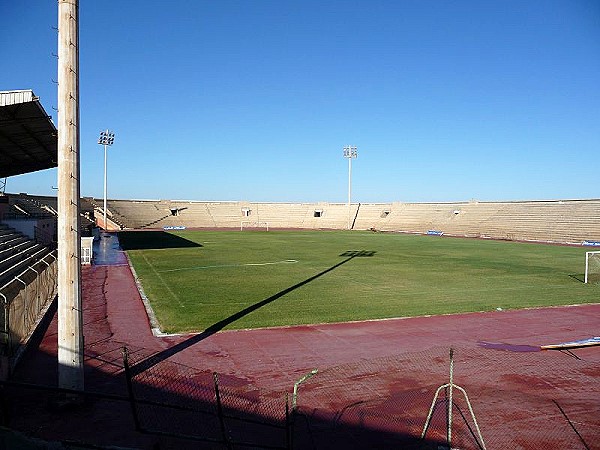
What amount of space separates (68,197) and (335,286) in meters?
15.3

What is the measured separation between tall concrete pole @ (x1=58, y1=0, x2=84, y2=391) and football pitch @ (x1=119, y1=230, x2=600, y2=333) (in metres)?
5.64

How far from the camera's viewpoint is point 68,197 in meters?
8.33

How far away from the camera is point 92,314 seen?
16047 millimetres

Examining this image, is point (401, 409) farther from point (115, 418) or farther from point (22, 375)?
point (22, 375)

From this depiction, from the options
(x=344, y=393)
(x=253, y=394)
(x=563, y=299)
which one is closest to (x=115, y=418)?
(x=253, y=394)

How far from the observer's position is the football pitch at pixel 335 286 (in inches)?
647

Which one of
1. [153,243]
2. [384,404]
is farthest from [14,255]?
[153,243]

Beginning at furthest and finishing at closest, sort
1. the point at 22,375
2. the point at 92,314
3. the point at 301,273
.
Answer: the point at 301,273, the point at 92,314, the point at 22,375

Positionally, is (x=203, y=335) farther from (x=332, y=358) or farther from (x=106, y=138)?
(x=106, y=138)

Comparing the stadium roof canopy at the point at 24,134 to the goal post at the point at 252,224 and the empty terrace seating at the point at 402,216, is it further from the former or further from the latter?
the goal post at the point at 252,224

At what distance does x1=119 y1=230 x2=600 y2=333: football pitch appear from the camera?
16.4 metres

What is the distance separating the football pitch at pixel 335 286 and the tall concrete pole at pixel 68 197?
5644 millimetres

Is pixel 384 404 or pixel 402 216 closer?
pixel 384 404

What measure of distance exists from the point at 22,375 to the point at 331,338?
735 cm
